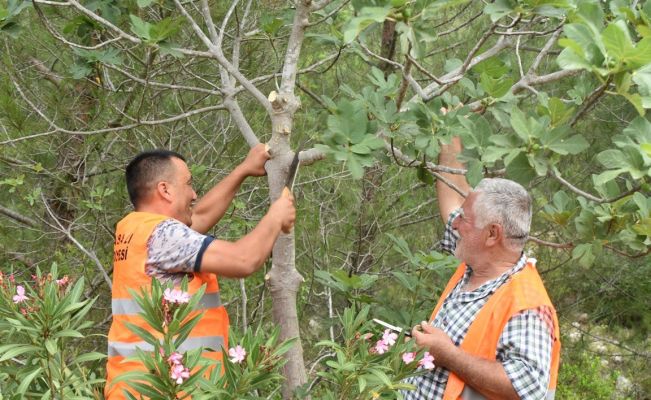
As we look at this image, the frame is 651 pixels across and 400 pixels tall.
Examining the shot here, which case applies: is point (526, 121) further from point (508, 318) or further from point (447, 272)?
point (447, 272)

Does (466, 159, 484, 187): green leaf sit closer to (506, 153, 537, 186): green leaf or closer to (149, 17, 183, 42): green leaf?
(506, 153, 537, 186): green leaf

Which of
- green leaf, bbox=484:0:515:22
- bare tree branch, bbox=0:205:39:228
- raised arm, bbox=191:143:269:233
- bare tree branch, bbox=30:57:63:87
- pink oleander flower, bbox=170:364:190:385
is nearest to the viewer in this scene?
pink oleander flower, bbox=170:364:190:385

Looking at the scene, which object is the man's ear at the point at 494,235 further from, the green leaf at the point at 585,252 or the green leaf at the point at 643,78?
the green leaf at the point at 643,78

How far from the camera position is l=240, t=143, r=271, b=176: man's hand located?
11.4 ft

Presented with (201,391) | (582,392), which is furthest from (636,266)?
(201,391)

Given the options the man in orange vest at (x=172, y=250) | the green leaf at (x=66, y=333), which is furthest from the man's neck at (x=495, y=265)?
the green leaf at (x=66, y=333)

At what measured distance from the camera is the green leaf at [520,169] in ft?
8.79

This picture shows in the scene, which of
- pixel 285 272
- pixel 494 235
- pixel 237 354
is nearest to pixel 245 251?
pixel 285 272

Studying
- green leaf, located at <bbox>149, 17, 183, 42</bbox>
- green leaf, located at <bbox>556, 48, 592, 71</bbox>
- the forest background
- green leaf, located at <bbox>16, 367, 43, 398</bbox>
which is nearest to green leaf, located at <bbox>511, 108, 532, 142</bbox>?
the forest background

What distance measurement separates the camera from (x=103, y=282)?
510 centimetres

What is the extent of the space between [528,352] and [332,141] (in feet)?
3.16

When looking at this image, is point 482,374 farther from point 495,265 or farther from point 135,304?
point 135,304

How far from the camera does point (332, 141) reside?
2.84 metres

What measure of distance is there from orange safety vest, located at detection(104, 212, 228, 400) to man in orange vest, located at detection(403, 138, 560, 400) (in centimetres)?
77
